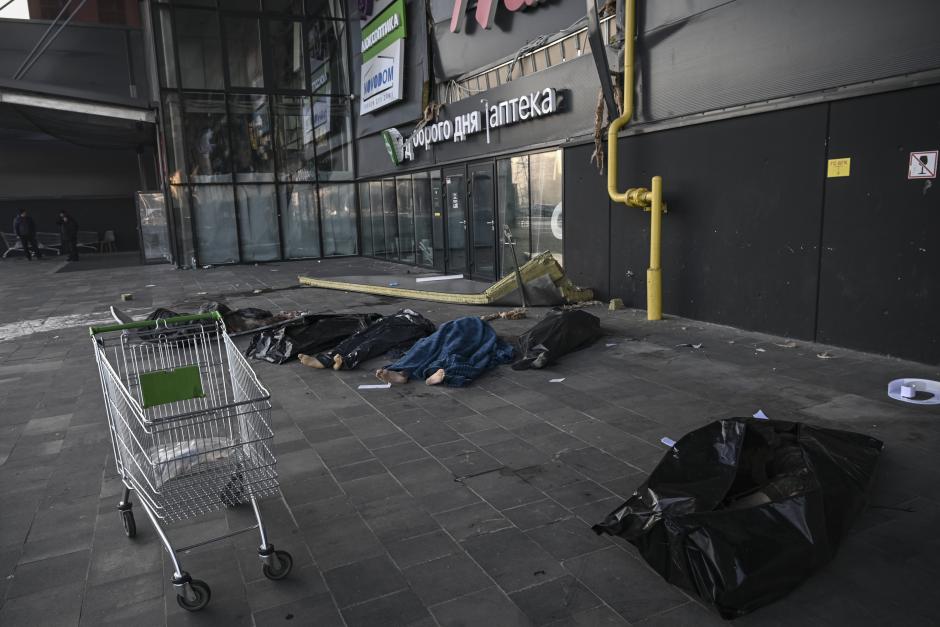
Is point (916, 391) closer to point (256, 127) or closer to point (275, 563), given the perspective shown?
point (275, 563)

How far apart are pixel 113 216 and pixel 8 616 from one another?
29.6 meters

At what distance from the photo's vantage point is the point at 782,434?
349cm

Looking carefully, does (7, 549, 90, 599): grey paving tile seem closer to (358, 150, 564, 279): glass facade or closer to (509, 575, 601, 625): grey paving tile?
(509, 575, 601, 625): grey paving tile

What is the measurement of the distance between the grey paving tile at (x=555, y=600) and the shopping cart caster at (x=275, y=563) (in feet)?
3.58

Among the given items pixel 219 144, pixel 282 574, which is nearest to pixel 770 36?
pixel 282 574

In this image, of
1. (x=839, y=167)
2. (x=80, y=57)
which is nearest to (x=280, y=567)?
(x=839, y=167)

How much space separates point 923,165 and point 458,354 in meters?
4.81

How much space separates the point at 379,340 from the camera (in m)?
7.05

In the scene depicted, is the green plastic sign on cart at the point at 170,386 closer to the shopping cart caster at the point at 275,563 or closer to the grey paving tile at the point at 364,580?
the shopping cart caster at the point at 275,563

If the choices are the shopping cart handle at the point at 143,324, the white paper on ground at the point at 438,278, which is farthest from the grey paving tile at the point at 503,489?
the white paper on ground at the point at 438,278

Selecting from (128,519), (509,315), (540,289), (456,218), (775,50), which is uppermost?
(775,50)

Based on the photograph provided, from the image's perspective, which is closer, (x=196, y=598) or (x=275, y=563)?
(x=196, y=598)

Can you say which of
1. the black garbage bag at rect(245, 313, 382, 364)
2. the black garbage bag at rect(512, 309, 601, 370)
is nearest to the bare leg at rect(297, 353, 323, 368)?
the black garbage bag at rect(245, 313, 382, 364)

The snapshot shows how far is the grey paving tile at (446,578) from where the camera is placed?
2.77m
